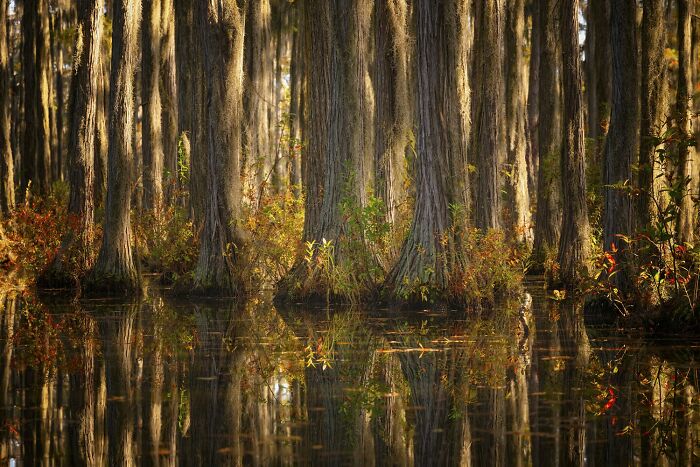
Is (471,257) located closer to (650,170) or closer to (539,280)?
Answer: (650,170)

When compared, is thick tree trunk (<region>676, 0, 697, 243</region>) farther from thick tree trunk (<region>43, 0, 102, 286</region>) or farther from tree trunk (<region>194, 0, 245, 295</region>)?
thick tree trunk (<region>43, 0, 102, 286</region>)

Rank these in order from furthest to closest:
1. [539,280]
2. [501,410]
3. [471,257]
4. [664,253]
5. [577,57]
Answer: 1. [539,280]
2. [577,57]
3. [471,257]
4. [664,253]
5. [501,410]

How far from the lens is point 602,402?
7.87 m

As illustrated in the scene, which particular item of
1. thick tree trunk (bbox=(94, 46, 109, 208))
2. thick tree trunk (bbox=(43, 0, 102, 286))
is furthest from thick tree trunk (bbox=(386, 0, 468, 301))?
thick tree trunk (bbox=(94, 46, 109, 208))

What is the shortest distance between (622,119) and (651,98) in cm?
75

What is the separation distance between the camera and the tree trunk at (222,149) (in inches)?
720

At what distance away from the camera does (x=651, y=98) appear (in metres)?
13.5

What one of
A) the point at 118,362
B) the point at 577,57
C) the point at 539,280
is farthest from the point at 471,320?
the point at 539,280

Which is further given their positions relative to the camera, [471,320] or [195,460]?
[471,320]

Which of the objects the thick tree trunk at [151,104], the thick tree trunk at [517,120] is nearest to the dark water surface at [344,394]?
the thick tree trunk at [151,104]

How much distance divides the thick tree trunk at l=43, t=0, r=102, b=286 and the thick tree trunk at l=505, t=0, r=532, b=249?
1217 cm

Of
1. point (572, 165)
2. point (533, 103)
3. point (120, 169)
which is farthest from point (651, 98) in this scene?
point (533, 103)

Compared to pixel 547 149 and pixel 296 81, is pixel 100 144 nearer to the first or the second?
pixel 547 149

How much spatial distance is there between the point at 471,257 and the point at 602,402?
25.4 ft
